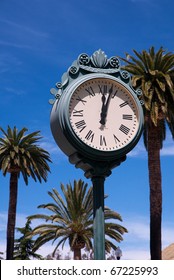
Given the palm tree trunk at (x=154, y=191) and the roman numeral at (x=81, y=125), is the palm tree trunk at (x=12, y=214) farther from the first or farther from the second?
the roman numeral at (x=81, y=125)

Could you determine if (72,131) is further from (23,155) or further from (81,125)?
(23,155)

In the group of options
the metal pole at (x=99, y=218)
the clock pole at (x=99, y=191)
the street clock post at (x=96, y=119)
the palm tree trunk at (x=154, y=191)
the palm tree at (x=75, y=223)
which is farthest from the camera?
the palm tree at (x=75, y=223)

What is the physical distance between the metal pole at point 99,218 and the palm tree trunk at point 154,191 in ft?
60.4

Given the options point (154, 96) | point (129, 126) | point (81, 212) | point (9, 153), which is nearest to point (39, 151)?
point (9, 153)

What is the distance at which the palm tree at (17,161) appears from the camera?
37.5 metres

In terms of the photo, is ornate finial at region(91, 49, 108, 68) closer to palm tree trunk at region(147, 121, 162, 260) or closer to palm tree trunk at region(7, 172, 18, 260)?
palm tree trunk at region(147, 121, 162, 260)

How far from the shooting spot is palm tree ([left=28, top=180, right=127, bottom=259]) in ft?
115

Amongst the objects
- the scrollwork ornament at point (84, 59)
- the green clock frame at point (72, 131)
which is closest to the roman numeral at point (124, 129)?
the green clock frame at point (72, 131)

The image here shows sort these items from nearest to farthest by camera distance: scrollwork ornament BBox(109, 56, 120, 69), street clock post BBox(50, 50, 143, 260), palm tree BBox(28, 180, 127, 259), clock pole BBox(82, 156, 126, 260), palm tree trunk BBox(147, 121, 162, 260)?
clock pole BBox(82, 156, 126, 260) → street clock post BBox(50, 50, 143, 260) → scrollwork ornament BBox(109, 56, 120, 69) → palm tree trunk BBox(147, 121, 162, 260) → palm tree BBox(28, 180, 127, 259)

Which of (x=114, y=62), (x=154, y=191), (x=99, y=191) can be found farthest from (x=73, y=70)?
(x=154, y=191)

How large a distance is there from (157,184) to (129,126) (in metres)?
19.2

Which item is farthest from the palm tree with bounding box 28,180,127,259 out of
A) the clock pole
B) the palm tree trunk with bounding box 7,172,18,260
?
the clock pole
